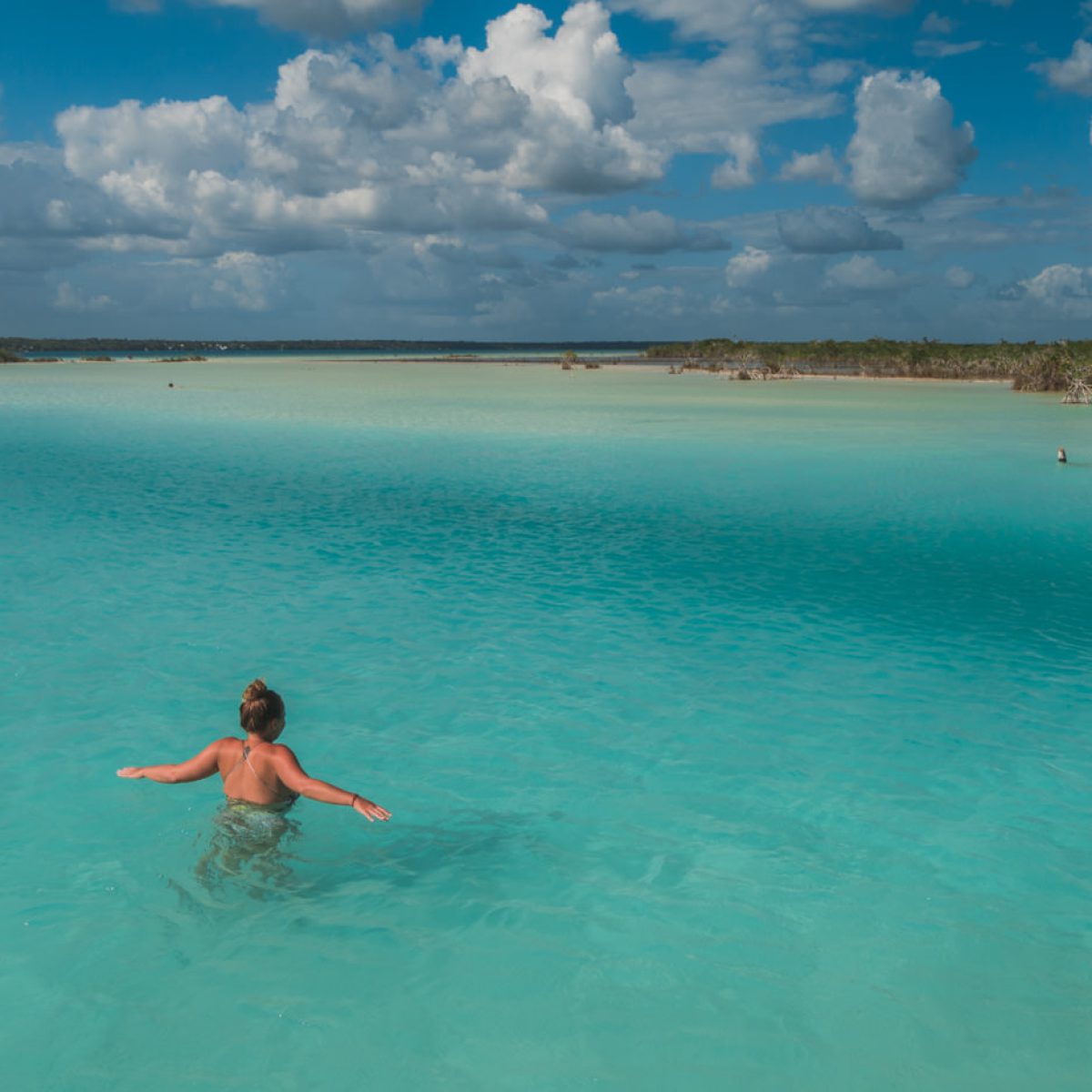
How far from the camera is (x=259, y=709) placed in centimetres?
721

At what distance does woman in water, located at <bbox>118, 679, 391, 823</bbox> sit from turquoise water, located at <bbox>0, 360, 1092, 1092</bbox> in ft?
1.66

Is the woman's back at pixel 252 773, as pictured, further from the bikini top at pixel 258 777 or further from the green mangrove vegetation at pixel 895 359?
the green mangrove vegetation at pixel 895 359

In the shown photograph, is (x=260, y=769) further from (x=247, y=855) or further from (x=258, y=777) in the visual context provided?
(x=247, y=855)

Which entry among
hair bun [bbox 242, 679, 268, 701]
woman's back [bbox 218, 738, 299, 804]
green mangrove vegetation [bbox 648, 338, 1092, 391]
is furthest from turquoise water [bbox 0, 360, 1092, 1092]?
green mangrove vegetation [bbox 648, 338, 1092, 391]

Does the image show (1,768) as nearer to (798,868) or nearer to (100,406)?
(798,868)

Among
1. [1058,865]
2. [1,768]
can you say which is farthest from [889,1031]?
[1,768]

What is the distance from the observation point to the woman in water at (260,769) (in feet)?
23.5

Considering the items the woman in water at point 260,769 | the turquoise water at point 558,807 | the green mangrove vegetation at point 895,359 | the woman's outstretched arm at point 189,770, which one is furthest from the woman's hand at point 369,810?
the green mangrove vegetation at point 895,359

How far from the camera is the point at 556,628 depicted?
15.0 m

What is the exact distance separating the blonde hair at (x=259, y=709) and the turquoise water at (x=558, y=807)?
1.16 metres

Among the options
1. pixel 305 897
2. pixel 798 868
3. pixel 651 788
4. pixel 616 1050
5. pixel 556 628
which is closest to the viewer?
pixel 616 1050

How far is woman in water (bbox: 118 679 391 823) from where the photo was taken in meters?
7.16

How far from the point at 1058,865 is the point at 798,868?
2.29 meters

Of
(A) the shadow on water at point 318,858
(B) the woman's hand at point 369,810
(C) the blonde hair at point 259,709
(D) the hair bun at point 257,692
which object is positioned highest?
(D) the hair bun at point 257,692
